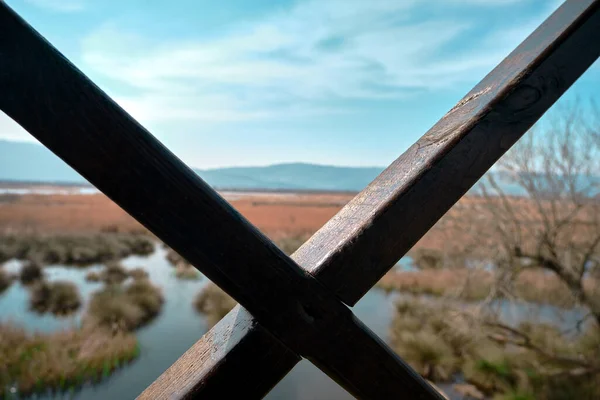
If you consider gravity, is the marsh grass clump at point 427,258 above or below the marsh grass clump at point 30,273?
above

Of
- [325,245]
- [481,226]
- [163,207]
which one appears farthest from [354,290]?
[481,226]

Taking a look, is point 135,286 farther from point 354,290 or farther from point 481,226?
point 354,290

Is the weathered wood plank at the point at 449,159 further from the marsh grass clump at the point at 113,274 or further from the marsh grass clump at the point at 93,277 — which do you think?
the marsh grass clump at the point at 93,277

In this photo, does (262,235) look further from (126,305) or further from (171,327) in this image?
(126,305)

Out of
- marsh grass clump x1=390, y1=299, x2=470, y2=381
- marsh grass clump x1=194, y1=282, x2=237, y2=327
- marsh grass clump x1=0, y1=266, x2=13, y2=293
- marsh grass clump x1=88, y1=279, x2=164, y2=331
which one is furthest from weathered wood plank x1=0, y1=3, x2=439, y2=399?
marsh grass clump x1=0, y1=266, x2=13, y2=293

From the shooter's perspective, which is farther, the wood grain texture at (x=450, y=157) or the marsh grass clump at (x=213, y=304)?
the marsh grass clump at (x=213, y=304)

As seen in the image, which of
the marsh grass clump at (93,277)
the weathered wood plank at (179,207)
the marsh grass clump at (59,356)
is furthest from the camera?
the marsh grass clump at (93,277)

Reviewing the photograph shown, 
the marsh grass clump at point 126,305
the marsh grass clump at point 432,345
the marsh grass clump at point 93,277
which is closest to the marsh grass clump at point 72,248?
the marsh grass clump at point 93,277
